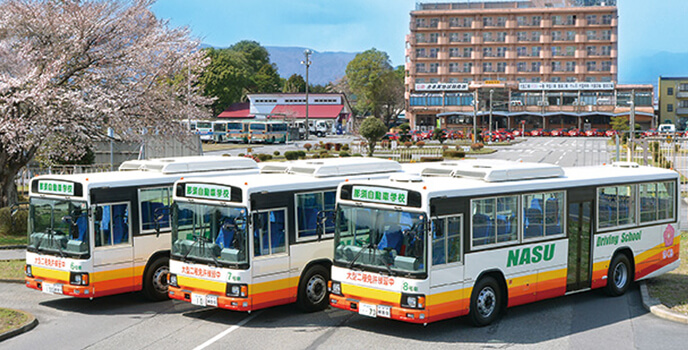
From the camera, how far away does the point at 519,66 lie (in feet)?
424

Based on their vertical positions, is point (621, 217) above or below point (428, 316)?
above

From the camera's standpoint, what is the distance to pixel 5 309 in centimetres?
1479

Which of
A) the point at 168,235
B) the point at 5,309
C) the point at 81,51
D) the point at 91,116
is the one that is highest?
the point at 81,51

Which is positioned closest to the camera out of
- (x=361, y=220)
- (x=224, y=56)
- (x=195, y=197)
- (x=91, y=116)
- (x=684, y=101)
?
(x=361, y=220)

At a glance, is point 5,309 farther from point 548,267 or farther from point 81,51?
point 81,51

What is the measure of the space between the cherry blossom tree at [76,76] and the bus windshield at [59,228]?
1074 cm

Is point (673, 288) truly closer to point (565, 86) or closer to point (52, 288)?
point (52, 288)

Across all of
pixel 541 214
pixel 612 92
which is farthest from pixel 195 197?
pixel 612 92

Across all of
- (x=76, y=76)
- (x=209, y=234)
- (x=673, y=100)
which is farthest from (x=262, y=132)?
(x=673, y=100)

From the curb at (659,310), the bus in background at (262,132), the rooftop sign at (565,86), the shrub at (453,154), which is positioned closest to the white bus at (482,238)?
the curb at (659,310)

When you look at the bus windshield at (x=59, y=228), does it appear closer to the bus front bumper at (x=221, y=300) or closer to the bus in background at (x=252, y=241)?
the bus in background at (x=252, y=241)

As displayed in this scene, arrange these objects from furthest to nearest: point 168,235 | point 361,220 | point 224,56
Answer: point 224,56
point 168,235
point 361,220

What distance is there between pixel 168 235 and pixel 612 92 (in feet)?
376

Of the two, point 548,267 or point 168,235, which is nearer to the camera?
point 548,267
